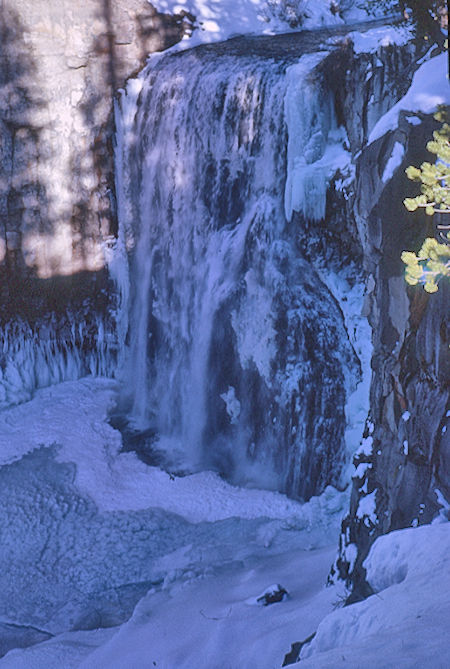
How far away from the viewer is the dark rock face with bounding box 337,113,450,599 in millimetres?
4680

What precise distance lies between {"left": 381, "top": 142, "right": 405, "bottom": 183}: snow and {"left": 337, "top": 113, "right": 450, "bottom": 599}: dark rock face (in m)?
0.04

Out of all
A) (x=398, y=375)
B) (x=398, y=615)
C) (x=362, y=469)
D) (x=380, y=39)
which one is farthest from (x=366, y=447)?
(x=380, y=39)

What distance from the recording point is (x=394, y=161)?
5074mm

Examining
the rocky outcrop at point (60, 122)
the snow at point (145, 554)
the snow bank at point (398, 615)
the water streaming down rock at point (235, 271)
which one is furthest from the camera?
the rocky outcrop at point (60, 122)

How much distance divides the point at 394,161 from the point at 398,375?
1.56 m

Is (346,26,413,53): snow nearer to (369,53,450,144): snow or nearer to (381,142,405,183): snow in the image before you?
(369,53,450,144): snow

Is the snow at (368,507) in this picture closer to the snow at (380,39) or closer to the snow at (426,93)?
the snow at (426,93)

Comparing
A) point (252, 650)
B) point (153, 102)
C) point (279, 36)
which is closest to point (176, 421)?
point (153, 102)

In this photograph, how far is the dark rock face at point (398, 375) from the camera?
15.4 feet

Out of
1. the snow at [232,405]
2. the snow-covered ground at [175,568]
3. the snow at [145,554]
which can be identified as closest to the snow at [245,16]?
the snow at [232,405]

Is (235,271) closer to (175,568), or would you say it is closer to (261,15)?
(175,568)

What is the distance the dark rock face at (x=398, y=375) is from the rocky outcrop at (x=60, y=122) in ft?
23.0

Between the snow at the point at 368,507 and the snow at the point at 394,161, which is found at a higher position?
the snow at the point at 394,161

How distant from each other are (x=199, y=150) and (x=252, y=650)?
22.7ft
